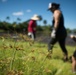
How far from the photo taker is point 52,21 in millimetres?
8531

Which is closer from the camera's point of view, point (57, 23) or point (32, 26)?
point (57, 23)

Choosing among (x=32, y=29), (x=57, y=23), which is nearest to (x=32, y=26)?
(x=32, y=29)

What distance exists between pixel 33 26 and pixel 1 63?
34.1 feet

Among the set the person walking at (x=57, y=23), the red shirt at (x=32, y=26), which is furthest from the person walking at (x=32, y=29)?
the person walking at (x=57, y=23)

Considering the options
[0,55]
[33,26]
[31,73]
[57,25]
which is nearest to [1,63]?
[31,73]

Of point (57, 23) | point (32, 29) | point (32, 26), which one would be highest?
point (32, 26)

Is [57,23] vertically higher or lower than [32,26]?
lower

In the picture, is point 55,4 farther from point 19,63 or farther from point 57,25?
point 19,63

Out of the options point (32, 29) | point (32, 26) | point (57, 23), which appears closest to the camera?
point (57, 23)

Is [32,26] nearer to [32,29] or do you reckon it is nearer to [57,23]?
[32,29]

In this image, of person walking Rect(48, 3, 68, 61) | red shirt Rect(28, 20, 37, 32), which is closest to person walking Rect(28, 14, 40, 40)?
red shirt Rect(28, 20, 37, 32)

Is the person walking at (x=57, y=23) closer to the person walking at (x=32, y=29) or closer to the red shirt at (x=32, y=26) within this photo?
the person walking at (x=32, y=29)

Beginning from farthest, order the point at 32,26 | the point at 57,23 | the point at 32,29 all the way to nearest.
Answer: the point at 32,26, the point at 32,29, the point at 57,23

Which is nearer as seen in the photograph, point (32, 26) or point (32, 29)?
point (32, 29)
